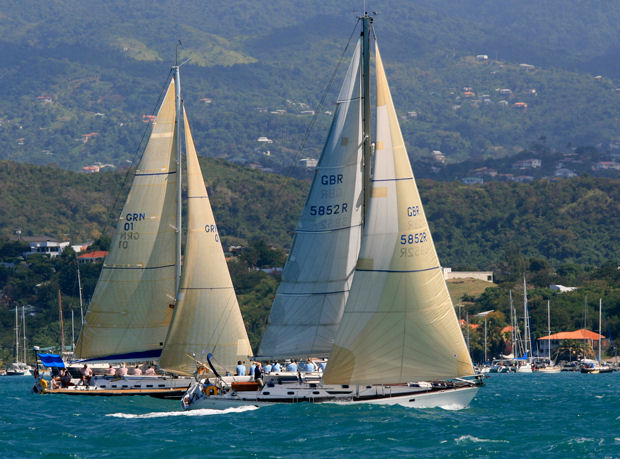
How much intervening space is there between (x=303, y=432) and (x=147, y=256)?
43.8 ft

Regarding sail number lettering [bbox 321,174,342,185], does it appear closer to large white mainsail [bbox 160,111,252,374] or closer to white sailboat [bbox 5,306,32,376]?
large white mainsail [bbox 160,111,252,374]

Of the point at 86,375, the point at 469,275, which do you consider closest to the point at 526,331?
the point at 469,275

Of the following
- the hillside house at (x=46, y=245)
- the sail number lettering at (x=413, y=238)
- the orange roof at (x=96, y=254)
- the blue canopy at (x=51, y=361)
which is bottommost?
the blue canopy at (x=51, y=361)

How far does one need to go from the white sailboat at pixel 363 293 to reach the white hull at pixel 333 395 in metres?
0.03

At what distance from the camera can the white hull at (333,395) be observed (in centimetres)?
3566

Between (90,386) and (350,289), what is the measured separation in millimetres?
13153

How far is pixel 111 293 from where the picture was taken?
4481 centimetres

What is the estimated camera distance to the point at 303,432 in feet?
108

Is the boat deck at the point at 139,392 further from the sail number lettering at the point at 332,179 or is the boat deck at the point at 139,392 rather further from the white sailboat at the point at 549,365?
the white sailboat at the point at 549,365

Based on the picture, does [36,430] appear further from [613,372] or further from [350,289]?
[613,372]

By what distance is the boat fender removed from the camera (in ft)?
124

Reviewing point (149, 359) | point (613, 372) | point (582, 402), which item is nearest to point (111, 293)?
point (149, 359)

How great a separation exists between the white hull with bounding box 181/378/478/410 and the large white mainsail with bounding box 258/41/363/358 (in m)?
1.08

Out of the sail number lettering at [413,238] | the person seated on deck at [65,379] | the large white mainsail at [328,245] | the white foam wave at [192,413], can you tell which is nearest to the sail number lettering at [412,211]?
the sail number lettering at [413,238]
